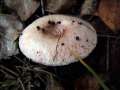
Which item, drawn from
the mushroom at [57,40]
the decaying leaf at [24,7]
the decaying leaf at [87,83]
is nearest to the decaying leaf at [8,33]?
the decaying leaf at [24,7]

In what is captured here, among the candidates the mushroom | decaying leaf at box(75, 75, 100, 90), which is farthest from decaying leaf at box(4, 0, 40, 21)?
decaying leaf at box(75, 75, 100, 90)

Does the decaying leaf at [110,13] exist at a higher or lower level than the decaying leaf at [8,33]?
higher

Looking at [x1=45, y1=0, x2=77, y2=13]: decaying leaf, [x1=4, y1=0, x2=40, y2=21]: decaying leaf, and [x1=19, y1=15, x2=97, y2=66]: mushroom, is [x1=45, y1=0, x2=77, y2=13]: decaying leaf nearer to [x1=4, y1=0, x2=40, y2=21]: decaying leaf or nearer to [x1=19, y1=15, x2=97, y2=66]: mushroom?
[x1=4, y1=0, x2=40, y2=21]: decaying leaf

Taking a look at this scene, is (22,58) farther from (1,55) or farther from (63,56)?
(63,56)

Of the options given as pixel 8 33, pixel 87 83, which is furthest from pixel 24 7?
pixel 87 83

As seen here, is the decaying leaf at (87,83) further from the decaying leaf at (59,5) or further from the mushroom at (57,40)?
the decaying leaf at (59,5)

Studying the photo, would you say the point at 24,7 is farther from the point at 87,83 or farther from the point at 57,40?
the point at 87,83
